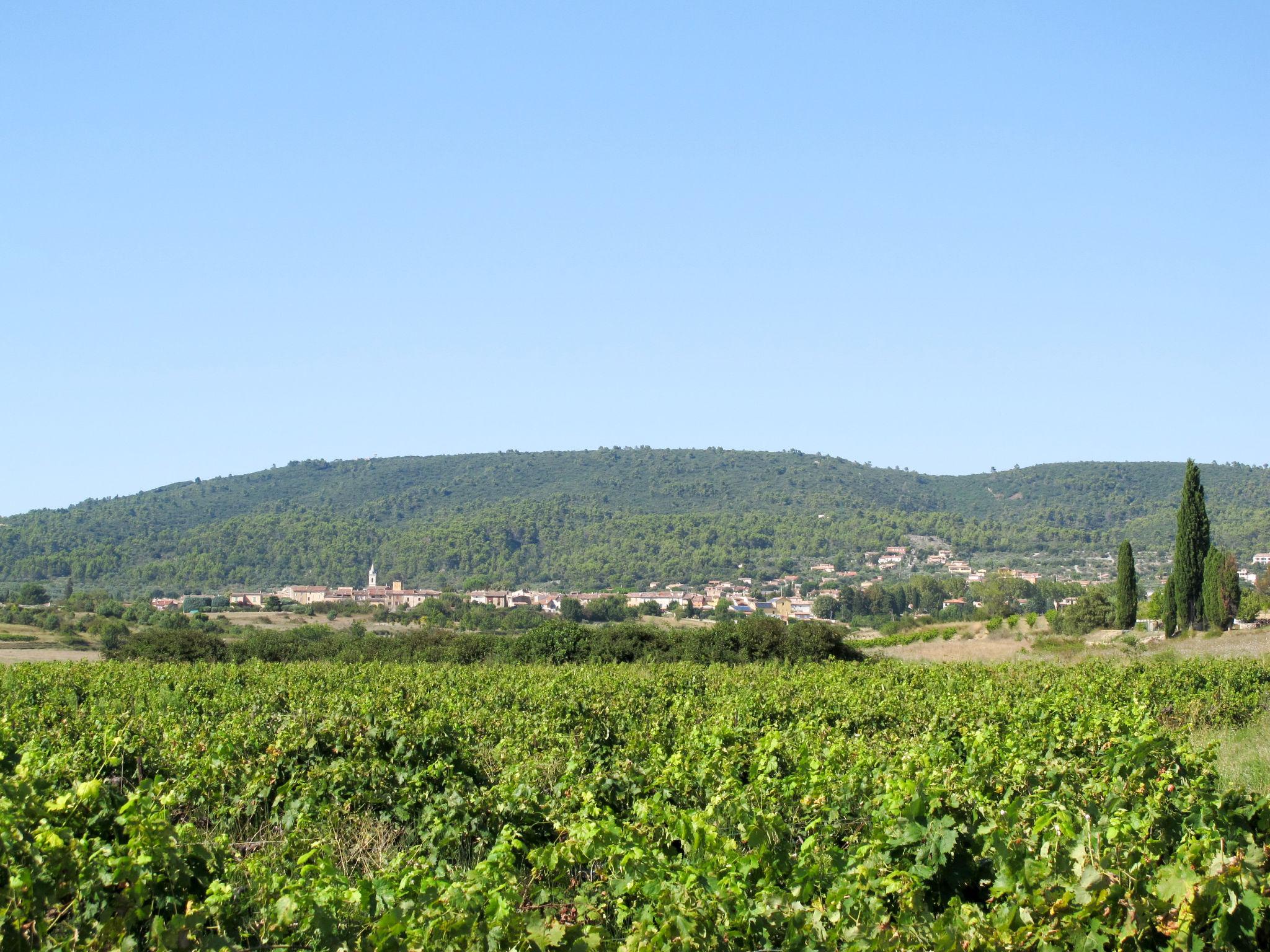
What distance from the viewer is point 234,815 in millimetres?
6875

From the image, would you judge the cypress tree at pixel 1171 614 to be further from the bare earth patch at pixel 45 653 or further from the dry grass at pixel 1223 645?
the bare earth patch at pixel 45 653

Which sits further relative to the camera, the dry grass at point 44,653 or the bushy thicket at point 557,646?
the dry grass at point 44,653

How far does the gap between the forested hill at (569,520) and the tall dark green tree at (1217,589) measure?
332 ft

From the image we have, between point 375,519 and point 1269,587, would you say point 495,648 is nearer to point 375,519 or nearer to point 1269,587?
point 1269,587

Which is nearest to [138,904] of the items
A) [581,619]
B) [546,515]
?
[581,619]

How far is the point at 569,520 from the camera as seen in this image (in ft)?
547

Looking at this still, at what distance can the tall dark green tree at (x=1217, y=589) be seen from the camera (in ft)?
133

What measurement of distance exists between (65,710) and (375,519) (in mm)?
161325

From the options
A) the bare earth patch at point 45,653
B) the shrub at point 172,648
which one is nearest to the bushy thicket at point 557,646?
the shrub at point 172,648

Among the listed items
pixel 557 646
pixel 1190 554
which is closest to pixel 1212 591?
pixel 1190 554

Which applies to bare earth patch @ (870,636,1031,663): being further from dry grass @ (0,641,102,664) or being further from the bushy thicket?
dry grass @ (0,641,102,664)

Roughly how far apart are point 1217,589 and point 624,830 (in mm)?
41880

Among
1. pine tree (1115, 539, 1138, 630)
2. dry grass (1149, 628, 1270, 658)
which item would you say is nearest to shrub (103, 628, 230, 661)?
dry grass (1149, 628, 1270, 658)

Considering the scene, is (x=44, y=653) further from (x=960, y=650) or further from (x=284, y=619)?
(x=960, y=650)
